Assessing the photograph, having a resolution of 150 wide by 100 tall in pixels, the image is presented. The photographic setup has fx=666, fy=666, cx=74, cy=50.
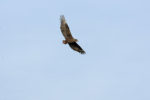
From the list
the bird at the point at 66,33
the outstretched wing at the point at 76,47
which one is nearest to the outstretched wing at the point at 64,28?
the bird at the point at 66,33

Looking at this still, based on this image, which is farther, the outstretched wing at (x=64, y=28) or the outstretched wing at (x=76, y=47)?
the outstretched wing at (x=76, y=47)

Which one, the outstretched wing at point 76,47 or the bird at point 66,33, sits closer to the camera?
the bird at point 66,33

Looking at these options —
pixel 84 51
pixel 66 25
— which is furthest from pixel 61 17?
pixel 84 51

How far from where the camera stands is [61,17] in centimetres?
9088

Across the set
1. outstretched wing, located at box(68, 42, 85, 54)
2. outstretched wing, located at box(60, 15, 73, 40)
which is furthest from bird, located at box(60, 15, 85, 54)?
outstretched wing, located at box(68, 42, 85, 54)

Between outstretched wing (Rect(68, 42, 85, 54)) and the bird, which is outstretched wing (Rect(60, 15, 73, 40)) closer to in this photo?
the bird

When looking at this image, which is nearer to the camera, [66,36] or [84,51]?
[66,36]

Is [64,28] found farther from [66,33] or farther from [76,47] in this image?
[76,47]

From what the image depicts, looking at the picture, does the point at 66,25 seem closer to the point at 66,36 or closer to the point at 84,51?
the point at 66,36

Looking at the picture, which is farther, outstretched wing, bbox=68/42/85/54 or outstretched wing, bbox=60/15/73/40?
outstretched wing, bbox=68/42/85/54

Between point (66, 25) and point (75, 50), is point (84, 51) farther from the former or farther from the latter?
point (66, 25)

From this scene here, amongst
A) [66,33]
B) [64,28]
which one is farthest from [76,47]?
[64,28]

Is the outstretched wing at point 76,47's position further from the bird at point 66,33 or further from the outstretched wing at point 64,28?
the outstretched wing at point 64,28

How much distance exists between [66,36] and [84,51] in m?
6.89
